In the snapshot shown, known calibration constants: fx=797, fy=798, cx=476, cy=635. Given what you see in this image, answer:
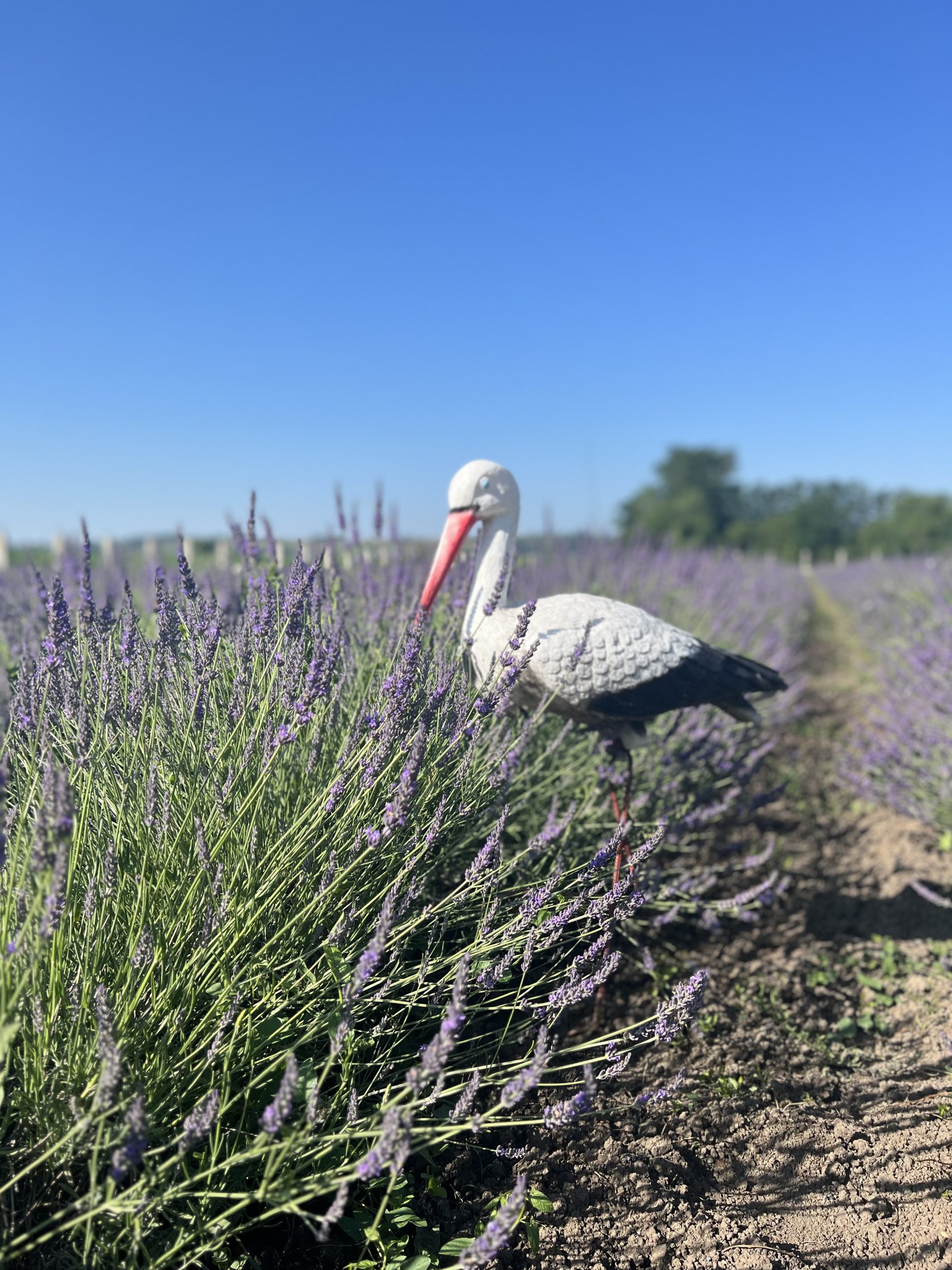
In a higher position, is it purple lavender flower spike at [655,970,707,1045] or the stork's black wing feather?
the stork's black wing feather

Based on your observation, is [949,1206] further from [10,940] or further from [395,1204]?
[10,940]

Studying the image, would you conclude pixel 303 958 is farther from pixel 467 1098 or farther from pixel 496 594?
pixel 496 594

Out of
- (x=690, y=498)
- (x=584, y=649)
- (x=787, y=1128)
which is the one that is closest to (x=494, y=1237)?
(x=787, y=1128)

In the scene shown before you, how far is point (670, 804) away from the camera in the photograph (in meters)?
3.03

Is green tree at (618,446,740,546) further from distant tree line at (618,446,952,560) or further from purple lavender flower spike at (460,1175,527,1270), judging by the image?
purple lavender flower spike at (460,1175,527,1270)

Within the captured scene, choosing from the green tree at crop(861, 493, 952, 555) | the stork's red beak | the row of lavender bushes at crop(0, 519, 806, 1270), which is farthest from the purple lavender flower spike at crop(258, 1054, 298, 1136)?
the green tree at crop(861, 493, 952, 555)

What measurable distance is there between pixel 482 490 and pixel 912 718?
3.31 metres

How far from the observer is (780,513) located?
46.7 meters

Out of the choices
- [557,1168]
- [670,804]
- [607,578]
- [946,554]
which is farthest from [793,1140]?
[946,554]

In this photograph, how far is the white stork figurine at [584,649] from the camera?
85.7 inches

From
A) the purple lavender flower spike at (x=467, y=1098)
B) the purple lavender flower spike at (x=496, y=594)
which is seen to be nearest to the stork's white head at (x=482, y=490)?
the purple lavender flower spike at (x=496, y=594)

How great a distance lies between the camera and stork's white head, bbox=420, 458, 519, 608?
Result: 2.48 m

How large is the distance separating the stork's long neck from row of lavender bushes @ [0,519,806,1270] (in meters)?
0.24

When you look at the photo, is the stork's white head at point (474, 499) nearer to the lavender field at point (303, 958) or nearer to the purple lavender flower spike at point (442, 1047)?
the lavender field at point (303, 958)
